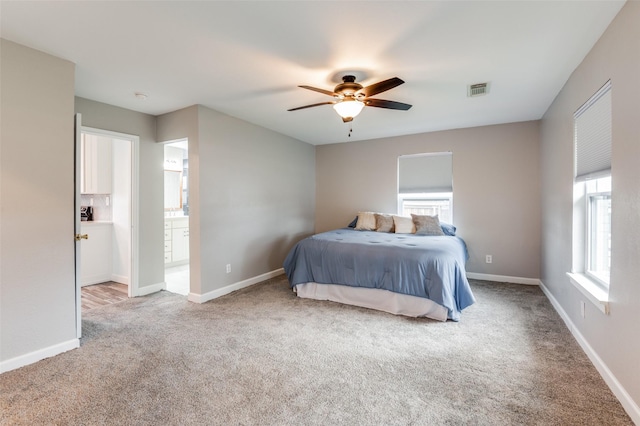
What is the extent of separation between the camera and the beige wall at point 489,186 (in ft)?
14.3

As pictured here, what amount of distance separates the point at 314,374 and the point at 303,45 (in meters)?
2.43

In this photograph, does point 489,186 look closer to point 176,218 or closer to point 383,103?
point 383,103

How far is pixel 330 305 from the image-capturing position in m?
3.54

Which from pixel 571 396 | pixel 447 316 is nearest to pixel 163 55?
pixel 447 316

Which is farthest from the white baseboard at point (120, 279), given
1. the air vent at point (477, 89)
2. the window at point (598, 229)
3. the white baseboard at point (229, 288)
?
the window at point (598, 229)

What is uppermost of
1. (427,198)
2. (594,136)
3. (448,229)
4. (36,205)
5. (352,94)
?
(352,94)

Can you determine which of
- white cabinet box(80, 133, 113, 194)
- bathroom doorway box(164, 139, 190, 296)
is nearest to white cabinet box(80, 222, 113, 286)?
white cabinet box(80, 133, 113, 194)

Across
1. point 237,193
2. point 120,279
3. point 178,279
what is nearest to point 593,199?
point 237,193

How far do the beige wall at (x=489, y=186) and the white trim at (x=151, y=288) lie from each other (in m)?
3.64

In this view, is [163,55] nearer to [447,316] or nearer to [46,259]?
[46,259]

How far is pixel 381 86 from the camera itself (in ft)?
8.42

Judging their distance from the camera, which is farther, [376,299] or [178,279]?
[178,279]

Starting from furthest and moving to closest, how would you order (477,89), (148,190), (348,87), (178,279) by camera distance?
(178,279) < (148,190) < (477,89) < (348,87)

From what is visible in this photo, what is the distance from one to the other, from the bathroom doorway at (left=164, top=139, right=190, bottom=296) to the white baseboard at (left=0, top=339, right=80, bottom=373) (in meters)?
2.07
